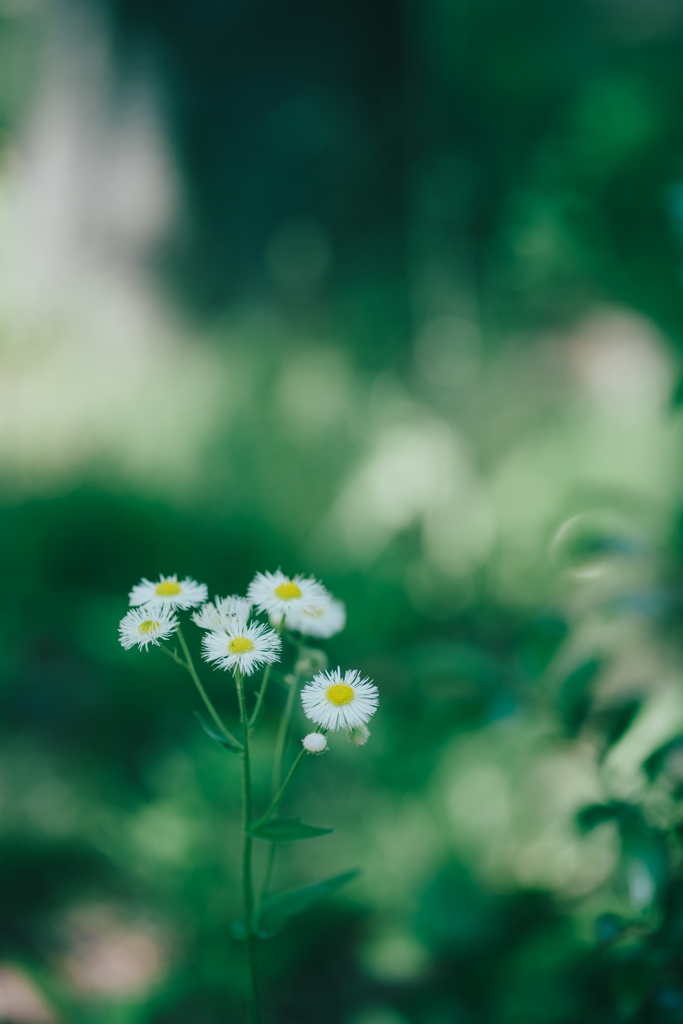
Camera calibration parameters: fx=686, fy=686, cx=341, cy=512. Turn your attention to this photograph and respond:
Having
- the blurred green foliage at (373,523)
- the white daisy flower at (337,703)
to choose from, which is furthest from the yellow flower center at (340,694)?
the blurred green foliage at (373,523)

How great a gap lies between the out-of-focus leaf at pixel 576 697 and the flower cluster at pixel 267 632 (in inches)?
13.7

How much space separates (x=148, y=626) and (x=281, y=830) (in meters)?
0.16

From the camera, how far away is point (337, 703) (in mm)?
428

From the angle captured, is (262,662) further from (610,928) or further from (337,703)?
(610,928)

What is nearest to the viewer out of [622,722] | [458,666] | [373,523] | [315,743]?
[315,743]

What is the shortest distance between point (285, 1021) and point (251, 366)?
146 centimetres

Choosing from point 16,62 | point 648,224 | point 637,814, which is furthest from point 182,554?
point 16,62

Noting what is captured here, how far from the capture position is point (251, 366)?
6.15 feet

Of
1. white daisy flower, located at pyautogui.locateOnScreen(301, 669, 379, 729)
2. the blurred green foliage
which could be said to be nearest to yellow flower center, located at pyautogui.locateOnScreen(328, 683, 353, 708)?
white daisy flower, located at pyautogui.locateOnScreen(301, 669, 379, 729)

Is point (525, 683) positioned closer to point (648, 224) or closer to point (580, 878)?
point (580, 878)

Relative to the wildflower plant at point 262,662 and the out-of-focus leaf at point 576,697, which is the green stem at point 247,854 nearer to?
the wildflower plant at point 262,662

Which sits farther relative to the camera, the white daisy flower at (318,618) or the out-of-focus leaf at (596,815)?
the out-of-focus leaf at (596,815)

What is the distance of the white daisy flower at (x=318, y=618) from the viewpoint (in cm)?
47

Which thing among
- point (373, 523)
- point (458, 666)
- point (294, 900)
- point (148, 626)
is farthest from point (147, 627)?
point (373, 523)
